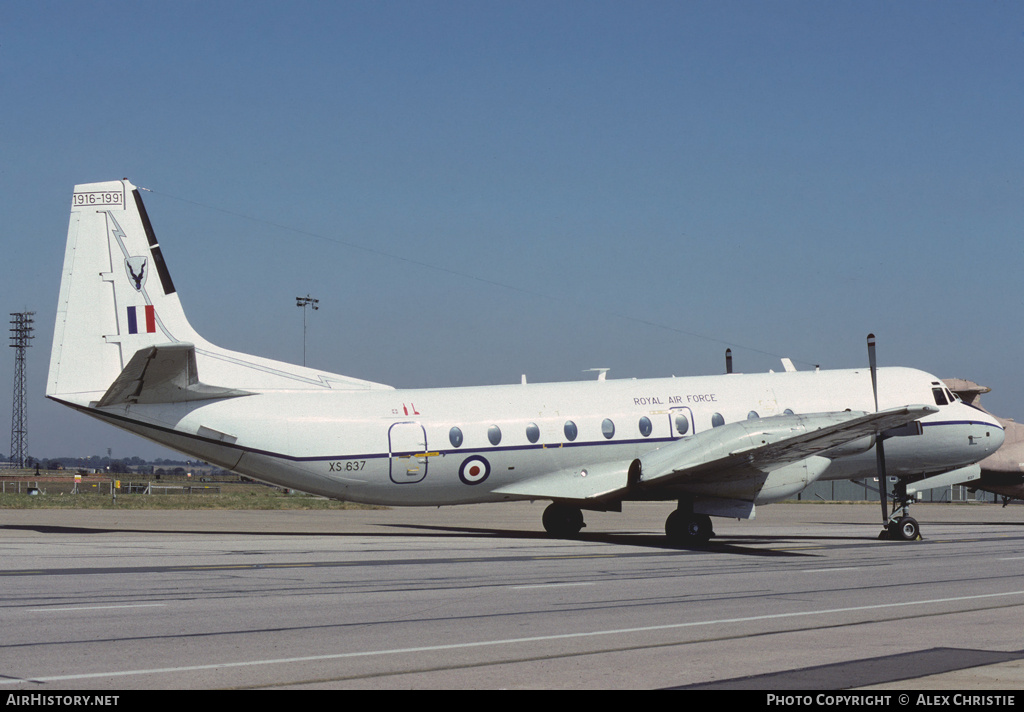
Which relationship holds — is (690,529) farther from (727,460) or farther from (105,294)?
(105,294)

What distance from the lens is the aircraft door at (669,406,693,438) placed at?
28594 mm

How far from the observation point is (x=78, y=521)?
34844 millimetres

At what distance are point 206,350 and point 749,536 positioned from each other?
655 inches

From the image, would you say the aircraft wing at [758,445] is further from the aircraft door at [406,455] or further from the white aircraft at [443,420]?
the aircraft door at [406,455]

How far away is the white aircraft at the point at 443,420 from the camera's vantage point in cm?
2525

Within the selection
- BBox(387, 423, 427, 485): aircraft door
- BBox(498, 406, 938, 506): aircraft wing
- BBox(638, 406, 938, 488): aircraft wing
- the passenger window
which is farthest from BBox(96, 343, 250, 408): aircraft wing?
BBox(638, 406, 938, 488): aircraft wing

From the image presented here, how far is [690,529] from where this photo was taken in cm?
2709

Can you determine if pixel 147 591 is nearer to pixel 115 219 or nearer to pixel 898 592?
pixel 898 592

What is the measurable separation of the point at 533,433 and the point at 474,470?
73.6 inches

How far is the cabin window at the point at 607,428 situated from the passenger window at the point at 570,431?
2.35 ft

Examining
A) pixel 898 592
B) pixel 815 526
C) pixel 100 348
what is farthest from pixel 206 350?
pixel 815 526

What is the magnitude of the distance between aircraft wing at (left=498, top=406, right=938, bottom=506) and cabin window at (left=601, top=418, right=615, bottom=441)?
777 millimetres

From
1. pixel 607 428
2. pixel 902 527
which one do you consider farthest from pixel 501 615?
pixel 902 527
